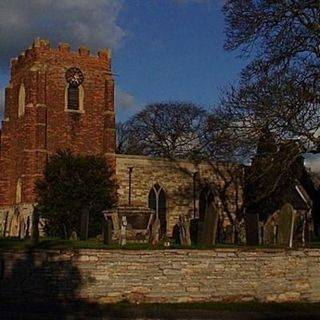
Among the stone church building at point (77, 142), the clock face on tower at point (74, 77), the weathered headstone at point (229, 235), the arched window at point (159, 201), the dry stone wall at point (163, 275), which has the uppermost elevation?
the clock face on tower at point (74, 77)

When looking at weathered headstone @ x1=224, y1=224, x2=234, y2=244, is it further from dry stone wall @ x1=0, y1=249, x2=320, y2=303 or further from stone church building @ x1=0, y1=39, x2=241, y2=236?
dry stone wall @ x1=0, y1=249, x2=320, y2=303

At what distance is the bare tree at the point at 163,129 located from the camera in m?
60.2

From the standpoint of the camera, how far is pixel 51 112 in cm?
4250

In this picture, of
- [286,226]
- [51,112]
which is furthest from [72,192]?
[286,226]

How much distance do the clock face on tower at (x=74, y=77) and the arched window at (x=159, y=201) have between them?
29.6ft

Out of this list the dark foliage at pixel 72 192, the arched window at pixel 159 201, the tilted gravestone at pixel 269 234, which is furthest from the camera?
the arched window at pixel 159 201

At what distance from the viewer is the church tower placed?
4131 centimetres

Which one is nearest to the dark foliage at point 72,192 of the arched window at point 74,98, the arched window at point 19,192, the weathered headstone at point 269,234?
the arched window at point 19,192

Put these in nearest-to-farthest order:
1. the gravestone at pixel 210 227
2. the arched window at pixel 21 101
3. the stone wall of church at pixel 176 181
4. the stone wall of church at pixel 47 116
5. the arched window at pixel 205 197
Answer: the gravestone at pixel 210 227, the stone wall of church at pixel 176 181, the stone wall of church at pixel 47 116, the arched window at pixel 205 197, the arched window at pixel 21 101

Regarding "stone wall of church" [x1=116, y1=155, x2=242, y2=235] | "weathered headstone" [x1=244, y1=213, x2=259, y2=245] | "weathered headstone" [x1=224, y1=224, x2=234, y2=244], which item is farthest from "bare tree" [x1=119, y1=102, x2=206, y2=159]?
"weathered headstone" [x1=244, y1=213, x2=259, y2=245]

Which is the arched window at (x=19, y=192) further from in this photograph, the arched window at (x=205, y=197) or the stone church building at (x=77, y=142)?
the arched window at (x=205, y=197)

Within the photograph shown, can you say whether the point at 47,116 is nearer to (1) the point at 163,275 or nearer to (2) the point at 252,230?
(2) the point at 252,230

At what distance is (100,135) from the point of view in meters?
43.8

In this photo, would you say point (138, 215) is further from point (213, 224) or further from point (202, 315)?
point (202, 315)
